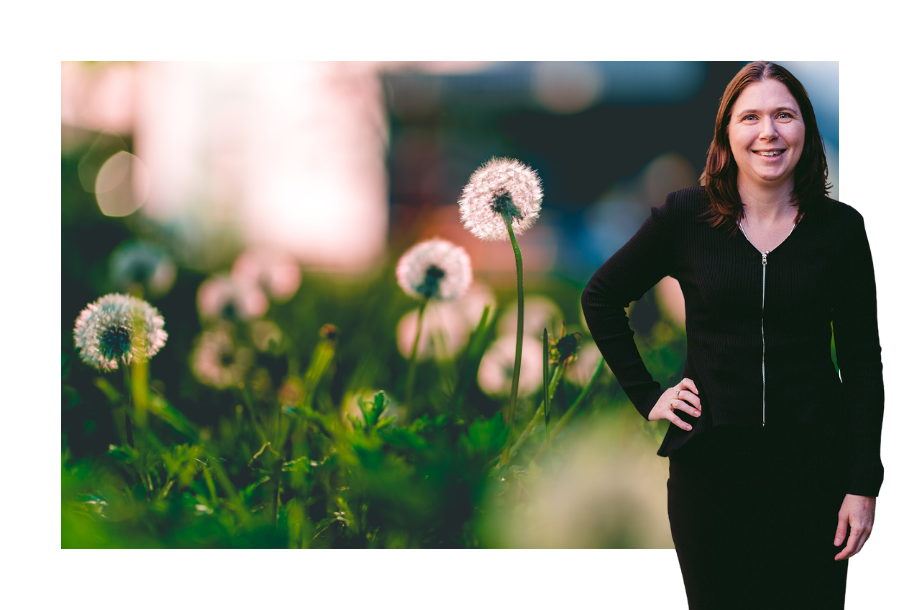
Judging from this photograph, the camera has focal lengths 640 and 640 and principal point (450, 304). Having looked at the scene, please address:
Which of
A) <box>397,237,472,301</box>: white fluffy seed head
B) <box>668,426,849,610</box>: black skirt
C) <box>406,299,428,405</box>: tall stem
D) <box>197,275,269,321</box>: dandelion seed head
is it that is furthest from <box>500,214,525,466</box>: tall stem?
<box>197,275,269,321</box>: dandelion seed head

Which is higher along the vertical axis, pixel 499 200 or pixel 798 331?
pixel 499 200

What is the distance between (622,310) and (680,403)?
0.28 metres

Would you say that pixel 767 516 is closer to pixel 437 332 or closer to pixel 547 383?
pixel 547 383

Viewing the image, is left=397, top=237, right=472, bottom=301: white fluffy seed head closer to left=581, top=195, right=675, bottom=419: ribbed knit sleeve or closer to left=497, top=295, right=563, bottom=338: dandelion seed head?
left=497, top=295, right=563, bottom=338: dandelion seed head

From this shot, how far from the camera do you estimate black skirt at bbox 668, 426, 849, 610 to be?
1.43 meters

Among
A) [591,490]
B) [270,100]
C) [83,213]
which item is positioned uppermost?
[270,100]

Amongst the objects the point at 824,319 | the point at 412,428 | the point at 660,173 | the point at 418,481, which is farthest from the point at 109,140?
the point at 824,319

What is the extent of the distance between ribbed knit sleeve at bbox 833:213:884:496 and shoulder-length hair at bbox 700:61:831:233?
0.12 meters

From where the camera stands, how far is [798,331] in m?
1.42

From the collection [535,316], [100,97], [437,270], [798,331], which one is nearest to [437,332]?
[437,270]

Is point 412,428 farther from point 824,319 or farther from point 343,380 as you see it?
point 824,319

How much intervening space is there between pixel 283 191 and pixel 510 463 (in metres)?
1.22

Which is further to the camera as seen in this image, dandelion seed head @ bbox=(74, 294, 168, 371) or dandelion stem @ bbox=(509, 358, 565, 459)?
dandelion seed head @ bbox=(74, 294, 168, 371)

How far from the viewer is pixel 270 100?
7.27 ft
